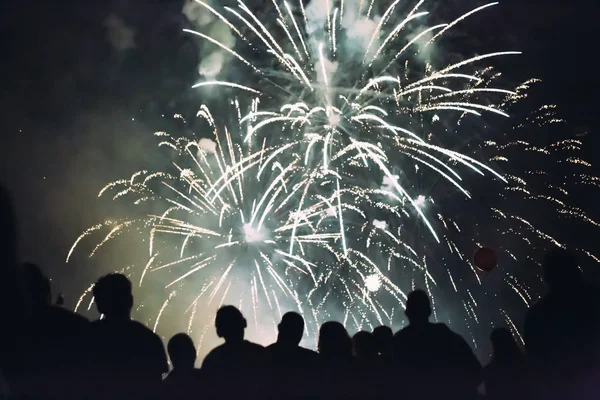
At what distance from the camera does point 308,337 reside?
35.3 metres

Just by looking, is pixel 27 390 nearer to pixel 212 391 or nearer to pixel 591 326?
pixel 212 391

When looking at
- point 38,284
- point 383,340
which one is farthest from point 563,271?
point 38,284

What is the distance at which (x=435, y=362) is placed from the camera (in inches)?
162

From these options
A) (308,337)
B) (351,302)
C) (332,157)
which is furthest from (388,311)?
(332,157)

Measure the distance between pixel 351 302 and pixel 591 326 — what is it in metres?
28.4

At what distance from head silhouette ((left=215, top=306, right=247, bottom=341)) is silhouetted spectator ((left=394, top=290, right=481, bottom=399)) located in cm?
139

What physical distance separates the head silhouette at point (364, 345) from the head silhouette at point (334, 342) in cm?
52

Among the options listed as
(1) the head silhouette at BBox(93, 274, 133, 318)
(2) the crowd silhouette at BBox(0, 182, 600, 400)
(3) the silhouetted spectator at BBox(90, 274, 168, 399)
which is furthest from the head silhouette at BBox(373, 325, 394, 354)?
(1) the head silhouette at BBox(93, 274, 133, 318)

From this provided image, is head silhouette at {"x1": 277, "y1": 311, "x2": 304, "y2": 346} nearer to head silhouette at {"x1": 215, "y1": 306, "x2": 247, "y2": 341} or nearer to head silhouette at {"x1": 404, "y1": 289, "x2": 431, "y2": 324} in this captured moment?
head silhouette at {"x1": 215, "y1": 306, "x2": 247, "y2": 341}

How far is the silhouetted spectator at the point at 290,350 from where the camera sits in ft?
13.7

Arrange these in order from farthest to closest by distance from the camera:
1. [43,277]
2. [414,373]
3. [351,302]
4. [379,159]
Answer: [351,302], [379,159], [414,373], [43,277]

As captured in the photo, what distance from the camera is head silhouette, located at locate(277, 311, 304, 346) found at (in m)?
4.30

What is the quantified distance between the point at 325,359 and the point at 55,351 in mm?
2171

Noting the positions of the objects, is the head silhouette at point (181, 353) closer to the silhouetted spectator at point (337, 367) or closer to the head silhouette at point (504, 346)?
the silhouetted spectator at point (337, 367)
